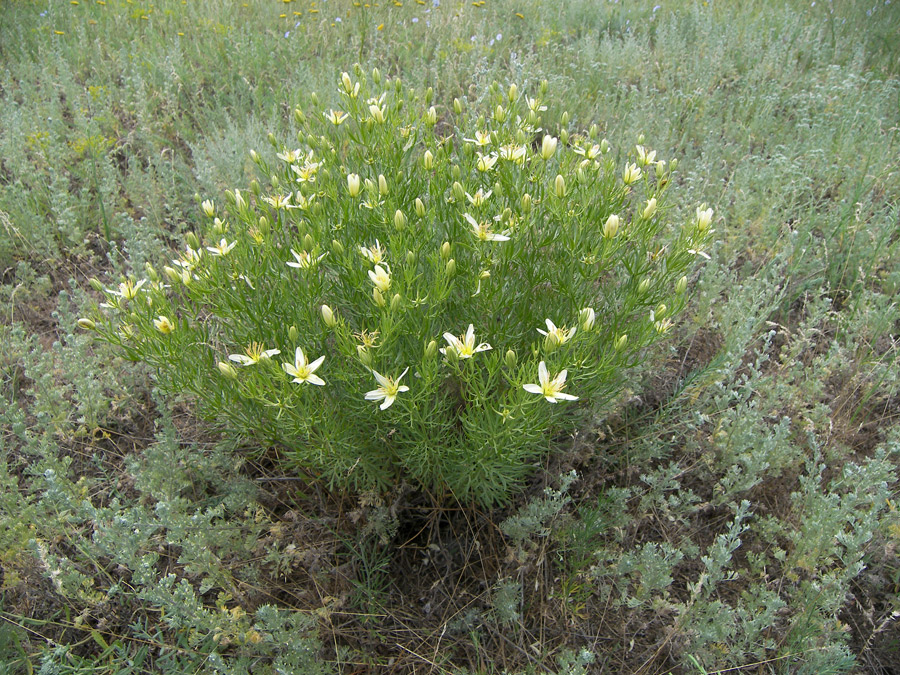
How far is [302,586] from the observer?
224cm

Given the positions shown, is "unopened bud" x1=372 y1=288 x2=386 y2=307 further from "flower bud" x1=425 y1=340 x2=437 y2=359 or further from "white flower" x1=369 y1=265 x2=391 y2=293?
"flower bud" x1=425 y1=340 x2=437 y2=359

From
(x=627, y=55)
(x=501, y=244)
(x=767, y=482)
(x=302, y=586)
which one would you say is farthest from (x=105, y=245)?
(x=627, y=55)

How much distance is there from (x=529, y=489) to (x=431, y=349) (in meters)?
1.00

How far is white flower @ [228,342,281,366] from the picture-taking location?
1.72 m

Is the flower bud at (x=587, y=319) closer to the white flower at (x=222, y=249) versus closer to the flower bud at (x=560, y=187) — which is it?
the flower bud at (x=560, y=187)

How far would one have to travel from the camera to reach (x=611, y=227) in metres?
1.90

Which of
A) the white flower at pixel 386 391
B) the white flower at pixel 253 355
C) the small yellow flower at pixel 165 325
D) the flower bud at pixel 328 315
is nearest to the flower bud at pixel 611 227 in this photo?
the white flower at pixel 386 391

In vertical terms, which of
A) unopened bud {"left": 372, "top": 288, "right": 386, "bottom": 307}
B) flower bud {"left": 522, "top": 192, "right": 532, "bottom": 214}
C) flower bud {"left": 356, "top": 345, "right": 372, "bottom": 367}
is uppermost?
flower bud {"left": 522, "top": 192, "right": 532, "bottom": 214}

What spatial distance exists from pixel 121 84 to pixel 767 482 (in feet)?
18.3

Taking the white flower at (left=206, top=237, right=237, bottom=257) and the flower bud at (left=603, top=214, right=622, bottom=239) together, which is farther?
the white flower at (left=206, top=237, right=237, bottom=257)

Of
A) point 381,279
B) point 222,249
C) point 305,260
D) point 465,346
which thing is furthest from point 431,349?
point 222,249

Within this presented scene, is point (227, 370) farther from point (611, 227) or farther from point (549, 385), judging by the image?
point (611, 227)

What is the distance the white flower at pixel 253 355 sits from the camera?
172cm

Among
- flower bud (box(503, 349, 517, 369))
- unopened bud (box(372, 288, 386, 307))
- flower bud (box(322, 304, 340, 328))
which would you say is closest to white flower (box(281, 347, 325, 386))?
flower bud (box(322, 304, 340, 328))
